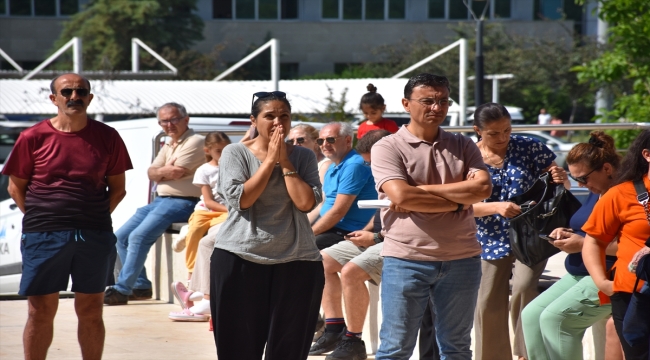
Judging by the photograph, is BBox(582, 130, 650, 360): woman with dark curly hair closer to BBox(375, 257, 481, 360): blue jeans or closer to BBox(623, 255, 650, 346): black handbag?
BBox(623, 255, 650, 346): black handbag

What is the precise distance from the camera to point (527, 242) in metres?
5.74

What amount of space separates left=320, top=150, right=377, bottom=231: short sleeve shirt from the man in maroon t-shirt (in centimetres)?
199

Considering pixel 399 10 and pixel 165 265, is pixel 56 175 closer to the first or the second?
pixel 165 265

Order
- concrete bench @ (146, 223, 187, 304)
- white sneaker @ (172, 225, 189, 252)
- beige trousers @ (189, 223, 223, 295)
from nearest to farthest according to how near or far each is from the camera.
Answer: beige trousers @ (189, 223, 223, 295) < white sneaker @ (172, 225, 189, 252) < concrete bench @ (146, 223, 187, 304)

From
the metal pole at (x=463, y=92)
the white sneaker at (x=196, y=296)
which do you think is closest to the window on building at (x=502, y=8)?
the metal pole at (x=463, y=92)

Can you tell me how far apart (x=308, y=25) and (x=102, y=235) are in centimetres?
4772

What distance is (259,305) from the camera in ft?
16.6

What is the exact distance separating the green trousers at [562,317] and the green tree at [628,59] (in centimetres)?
590

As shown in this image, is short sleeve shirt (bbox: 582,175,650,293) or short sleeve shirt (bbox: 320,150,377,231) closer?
short sleeve shirt (bbox: 582,175,650,293)

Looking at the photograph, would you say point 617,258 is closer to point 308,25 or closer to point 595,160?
point 595,160

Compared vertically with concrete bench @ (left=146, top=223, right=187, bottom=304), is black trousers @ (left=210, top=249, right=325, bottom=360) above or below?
above

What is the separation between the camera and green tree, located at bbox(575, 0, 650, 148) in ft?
36.1

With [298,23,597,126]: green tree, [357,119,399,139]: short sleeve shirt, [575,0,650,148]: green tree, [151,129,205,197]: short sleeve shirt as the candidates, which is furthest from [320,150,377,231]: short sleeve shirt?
[298,23,597,126]: green tree

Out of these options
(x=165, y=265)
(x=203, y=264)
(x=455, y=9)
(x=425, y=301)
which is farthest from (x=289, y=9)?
(x=425, y=301)
